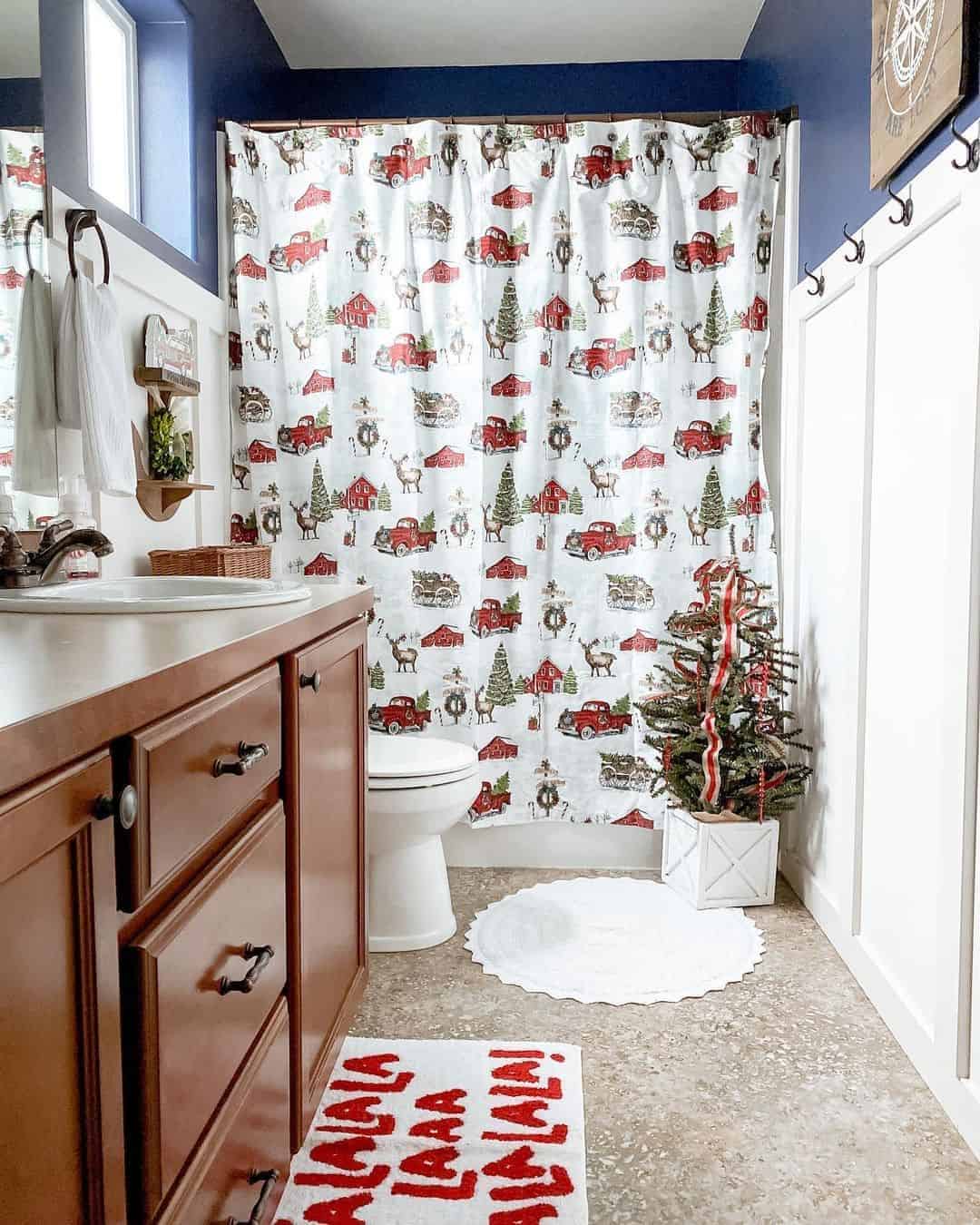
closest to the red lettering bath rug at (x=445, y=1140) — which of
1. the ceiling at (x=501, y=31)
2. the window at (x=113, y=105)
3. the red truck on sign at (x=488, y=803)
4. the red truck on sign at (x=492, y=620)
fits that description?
the red truck on sign at (x=488, y=803)

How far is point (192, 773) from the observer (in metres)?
0.90

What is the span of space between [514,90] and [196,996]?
322cm

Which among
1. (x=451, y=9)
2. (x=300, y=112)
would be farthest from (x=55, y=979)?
(x=300, y=112)

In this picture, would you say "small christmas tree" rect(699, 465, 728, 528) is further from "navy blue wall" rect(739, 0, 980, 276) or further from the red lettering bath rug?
the red lettering bath rug

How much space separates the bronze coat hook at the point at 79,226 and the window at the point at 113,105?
17.5 inches

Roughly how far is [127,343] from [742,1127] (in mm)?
1988

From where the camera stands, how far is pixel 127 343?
2.21 meters

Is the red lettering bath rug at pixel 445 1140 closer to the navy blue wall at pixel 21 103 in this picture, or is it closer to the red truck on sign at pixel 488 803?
the red truck on sign at pixel 488 803

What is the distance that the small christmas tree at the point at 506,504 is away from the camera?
2869 mm

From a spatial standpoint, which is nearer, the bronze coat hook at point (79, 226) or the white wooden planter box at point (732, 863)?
the bronze coat hook at point (79, 226)

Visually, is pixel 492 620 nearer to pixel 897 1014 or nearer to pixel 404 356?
pixel 404 356

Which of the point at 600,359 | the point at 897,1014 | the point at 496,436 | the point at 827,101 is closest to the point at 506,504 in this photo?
the point at 496,436

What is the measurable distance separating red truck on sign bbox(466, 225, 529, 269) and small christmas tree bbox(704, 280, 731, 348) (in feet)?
1.79

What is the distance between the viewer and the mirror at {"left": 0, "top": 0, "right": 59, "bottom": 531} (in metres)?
1.63
